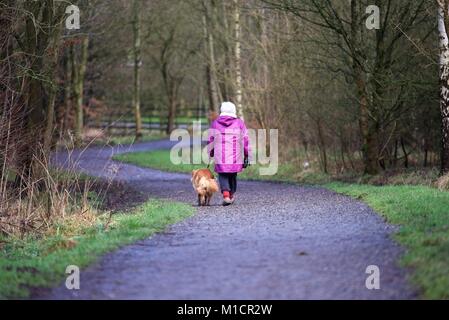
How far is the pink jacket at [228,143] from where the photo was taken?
15047 millimetres

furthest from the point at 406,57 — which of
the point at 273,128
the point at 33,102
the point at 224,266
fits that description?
the point at 224,266

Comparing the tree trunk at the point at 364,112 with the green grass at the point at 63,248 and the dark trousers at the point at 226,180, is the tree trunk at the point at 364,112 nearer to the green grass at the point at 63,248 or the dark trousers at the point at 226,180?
the dark trousers at the point at 226,180

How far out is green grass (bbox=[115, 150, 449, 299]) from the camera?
7.51 metres

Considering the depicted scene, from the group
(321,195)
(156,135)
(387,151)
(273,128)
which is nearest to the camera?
(321,195)

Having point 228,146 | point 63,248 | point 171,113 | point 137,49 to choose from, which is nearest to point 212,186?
point 228,146

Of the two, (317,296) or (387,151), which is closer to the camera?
(317,296)

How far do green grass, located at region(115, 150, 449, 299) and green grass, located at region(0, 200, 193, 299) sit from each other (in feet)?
12.0

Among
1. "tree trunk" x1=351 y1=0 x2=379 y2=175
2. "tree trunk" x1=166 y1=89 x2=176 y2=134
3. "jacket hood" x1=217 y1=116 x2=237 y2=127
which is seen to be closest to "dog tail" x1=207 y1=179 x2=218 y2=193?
"jacket hood" x1=217 y1=116 x2=237 y2=127

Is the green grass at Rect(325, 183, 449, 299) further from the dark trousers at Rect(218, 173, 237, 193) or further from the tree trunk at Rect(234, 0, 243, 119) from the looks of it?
the tree trunk at Rect(234, 0, 243, 119)

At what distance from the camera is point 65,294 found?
24.8ft

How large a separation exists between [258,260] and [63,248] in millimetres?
3223

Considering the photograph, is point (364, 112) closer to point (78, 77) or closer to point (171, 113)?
point (78, 77)

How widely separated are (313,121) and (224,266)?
16.4 meters
